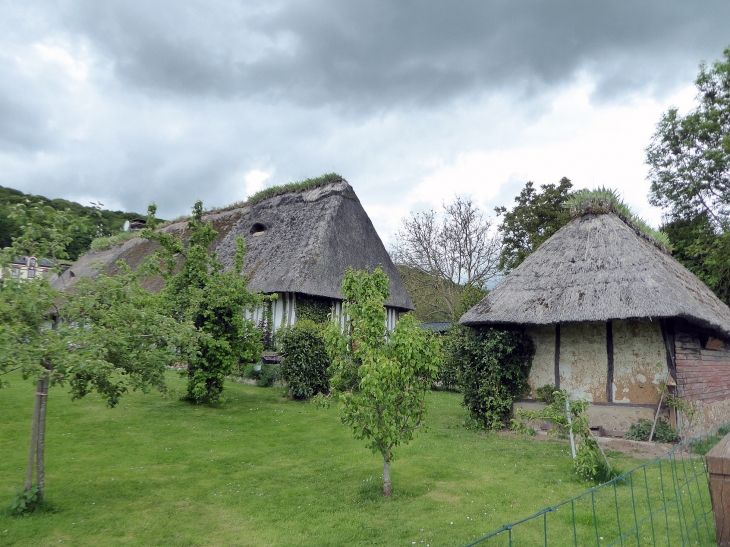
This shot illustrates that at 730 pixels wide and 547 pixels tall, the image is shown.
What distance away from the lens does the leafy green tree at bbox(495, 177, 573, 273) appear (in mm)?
24000

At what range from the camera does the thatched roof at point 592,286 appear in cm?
858

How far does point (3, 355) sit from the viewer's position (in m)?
4.41

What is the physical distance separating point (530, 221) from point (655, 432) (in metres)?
17.2

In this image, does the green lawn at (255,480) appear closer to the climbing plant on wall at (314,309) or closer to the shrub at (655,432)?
the shrub at (655,432)

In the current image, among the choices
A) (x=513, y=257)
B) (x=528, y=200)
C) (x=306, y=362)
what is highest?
(x=528, y=200)

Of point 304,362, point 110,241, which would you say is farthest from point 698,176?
point 110,241

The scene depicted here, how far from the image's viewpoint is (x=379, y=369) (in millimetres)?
5309

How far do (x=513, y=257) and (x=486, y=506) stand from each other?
67.0 feet

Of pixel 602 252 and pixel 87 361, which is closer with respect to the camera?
pixel 87 361

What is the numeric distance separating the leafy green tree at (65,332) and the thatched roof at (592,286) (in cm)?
618

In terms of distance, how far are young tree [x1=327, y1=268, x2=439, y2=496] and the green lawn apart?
845 millimetres

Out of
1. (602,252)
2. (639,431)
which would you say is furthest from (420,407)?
(602,252)

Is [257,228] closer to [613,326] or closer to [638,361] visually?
[613,326]

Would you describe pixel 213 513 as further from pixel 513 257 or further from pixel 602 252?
pixel 513 257
